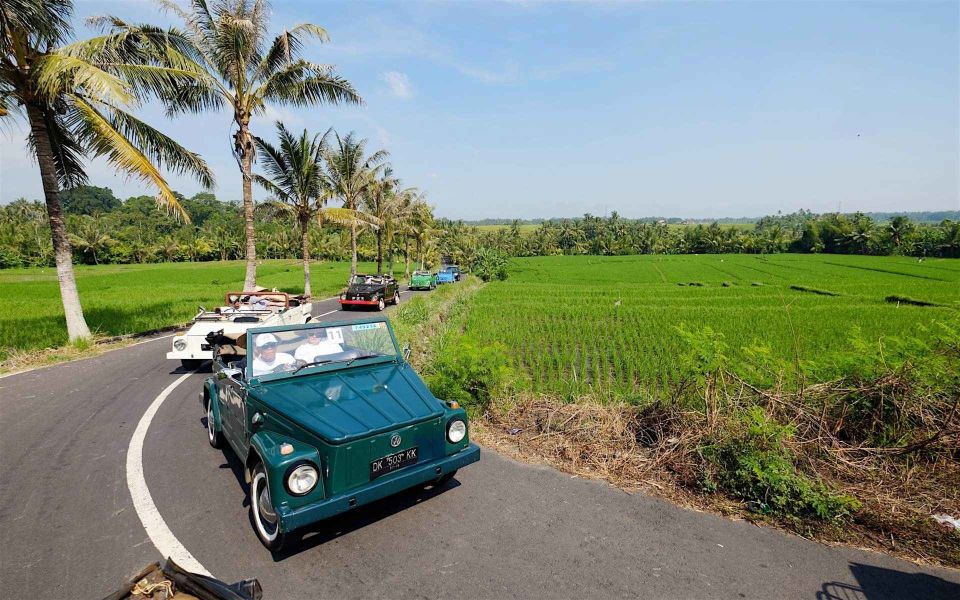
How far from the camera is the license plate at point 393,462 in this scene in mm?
3609

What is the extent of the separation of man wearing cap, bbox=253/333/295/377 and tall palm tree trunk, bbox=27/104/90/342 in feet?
28.5

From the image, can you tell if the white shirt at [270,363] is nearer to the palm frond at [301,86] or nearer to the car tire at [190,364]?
the car tire at [190,364]

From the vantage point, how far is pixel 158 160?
11805 mm

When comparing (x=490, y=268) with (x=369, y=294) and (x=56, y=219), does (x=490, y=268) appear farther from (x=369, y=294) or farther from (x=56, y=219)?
(x=56, y=219)

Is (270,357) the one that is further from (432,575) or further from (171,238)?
(171,238)

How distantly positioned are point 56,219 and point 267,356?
33.3ft

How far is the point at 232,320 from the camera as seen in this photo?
923 centimetres

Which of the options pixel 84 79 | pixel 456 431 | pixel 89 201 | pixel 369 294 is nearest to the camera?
pixel 456 431

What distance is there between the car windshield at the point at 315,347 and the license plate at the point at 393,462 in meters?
1.32

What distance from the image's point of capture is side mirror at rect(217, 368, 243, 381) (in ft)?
15.1

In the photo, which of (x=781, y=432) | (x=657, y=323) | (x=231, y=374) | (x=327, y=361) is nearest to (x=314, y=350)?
(x=327, y=361)

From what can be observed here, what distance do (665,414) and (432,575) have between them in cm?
358

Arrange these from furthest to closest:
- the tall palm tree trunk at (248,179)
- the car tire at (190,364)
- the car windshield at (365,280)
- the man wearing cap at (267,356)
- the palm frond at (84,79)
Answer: the car windshield at (365,280) → the tall palm tree trunk at (248,179) → the car tire at (190,364) → the palm frond at (84,79) → the man wearing cap at (267,356)

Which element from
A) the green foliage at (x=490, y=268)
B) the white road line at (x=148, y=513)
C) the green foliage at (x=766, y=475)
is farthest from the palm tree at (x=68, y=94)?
the green foliage at (x=490, y=268)
